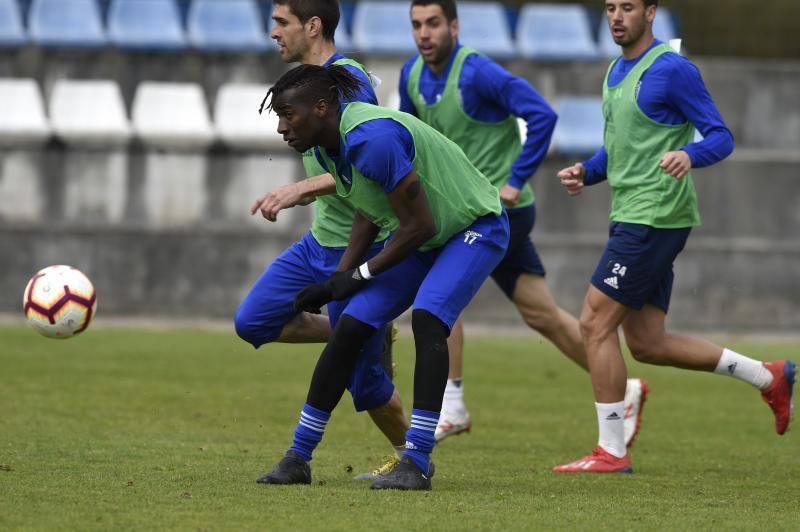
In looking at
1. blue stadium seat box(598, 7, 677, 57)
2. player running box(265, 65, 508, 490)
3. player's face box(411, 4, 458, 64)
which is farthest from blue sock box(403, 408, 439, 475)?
blue stadium seat box(598, 7, 677, 57)

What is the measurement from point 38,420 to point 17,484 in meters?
2.48

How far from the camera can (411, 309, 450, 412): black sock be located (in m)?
5.93

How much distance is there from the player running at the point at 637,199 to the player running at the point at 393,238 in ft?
3.96

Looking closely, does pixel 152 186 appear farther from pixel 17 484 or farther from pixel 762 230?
pixel 17 484

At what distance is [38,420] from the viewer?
8172 millimetres

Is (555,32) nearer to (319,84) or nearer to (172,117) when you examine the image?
(172,117)

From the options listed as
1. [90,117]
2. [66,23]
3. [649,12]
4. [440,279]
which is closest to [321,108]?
[440,279]

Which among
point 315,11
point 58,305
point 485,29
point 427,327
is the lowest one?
point 485,29

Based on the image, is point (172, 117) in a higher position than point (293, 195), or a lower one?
lower

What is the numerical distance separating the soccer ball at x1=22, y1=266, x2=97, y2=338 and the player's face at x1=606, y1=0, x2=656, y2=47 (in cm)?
314

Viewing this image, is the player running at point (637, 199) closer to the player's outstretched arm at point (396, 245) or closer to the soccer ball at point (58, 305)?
the player's outstretched arm at point (396, 245)

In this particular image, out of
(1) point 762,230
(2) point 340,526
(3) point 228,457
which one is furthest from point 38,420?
(1) point 762,230

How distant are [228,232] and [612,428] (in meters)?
9.66

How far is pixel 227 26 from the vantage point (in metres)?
18.2
